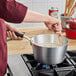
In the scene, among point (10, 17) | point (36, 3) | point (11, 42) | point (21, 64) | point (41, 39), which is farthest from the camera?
point (36, 3)

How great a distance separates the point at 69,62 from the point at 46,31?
590 millimetres

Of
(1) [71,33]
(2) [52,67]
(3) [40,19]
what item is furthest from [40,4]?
(2) [52,67]

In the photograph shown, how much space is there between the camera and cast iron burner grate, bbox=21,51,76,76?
0.90m

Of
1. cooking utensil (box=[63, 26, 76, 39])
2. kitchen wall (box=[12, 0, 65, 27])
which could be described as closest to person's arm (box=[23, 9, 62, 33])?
cooking utensil (box=[63, 26, 76, 39])

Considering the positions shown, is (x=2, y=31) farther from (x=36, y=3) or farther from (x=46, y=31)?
(x=36, y=3)

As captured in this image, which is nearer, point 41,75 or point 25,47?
point 41,75

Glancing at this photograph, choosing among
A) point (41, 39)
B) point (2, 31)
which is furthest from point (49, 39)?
point (2, 31)

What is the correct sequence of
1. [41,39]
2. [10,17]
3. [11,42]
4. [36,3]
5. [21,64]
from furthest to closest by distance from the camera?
[36,3] → [11,42] → [10,17] → [41,39] → [21,64]

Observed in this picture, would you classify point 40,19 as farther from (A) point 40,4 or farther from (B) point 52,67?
(A) point 40,4

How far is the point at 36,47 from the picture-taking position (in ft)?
3.09

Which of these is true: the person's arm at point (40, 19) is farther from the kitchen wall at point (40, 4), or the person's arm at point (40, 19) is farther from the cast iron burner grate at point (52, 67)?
the kitchen wall at point (40, 4)

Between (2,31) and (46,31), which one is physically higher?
(2,31)

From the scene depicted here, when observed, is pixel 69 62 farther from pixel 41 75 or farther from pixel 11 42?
pixel 11 42

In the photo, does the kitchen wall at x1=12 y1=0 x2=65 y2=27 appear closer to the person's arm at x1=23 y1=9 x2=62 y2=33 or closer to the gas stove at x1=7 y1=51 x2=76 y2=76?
the person's arm at x1=23 y1=9 x2=62 y2=33
